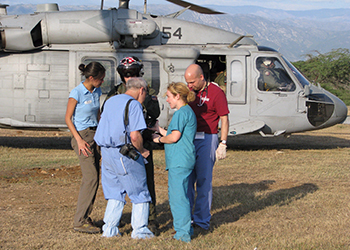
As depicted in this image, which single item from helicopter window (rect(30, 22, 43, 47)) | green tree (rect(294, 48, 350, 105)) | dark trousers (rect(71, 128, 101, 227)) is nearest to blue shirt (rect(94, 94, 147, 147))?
dark trousers (rect(71, 128, 101, 227))

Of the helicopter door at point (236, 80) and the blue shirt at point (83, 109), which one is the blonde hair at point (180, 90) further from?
the helicopter door at point (236, 80)

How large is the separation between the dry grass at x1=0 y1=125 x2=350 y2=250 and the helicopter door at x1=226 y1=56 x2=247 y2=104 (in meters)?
1.47

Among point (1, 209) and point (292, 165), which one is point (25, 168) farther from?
point (292, 165)

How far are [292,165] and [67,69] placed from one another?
5.74 meters

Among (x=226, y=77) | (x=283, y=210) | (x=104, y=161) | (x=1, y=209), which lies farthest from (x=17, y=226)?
(x=226, y=77)

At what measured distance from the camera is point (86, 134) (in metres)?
4.89

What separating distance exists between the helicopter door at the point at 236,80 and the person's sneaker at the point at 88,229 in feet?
20.9

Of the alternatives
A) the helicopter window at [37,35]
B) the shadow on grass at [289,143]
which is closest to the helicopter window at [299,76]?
the shadow on grass at [289,143]

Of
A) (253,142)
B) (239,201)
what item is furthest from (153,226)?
(253,142)

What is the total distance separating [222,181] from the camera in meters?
7.67

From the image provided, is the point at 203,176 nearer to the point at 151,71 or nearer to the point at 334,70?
the point at 151,71

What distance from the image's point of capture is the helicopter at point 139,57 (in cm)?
998

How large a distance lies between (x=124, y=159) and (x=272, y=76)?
7181mm

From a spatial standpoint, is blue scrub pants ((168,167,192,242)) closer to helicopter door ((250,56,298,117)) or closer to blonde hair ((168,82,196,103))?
blonde hair ((168,82,196,103))
